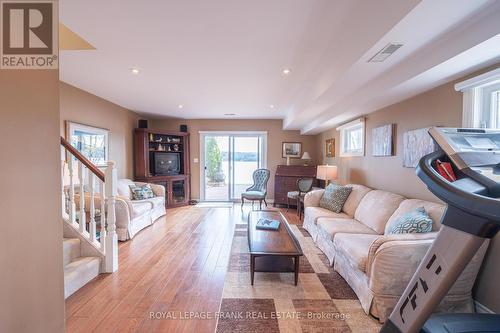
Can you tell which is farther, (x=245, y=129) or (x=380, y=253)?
(x=245, y=129)

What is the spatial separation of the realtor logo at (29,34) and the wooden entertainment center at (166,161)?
431cm

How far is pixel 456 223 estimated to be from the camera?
0.93 metres

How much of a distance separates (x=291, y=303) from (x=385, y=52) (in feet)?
7.22

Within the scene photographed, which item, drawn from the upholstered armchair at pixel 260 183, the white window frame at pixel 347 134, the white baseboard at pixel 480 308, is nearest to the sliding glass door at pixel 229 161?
the upholstered armchair at pixel 260 183

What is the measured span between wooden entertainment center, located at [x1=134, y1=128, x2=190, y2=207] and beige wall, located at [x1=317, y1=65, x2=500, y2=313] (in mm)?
4188

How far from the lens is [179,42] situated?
2.37 metres

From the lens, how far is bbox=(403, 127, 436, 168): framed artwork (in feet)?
7.96

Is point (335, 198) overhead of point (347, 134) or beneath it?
beneath

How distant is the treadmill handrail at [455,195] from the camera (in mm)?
814

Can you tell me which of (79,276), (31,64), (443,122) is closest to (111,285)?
(79,276)

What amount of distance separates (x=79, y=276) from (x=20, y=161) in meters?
1.80

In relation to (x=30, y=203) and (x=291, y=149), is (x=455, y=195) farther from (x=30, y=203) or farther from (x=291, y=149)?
(x=291, y=149)

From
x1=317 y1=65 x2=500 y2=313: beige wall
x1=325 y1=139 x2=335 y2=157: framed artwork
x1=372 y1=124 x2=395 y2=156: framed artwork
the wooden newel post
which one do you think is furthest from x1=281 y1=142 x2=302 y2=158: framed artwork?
the wooden newel post

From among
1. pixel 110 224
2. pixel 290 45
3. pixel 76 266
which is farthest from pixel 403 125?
pixel 76 266
